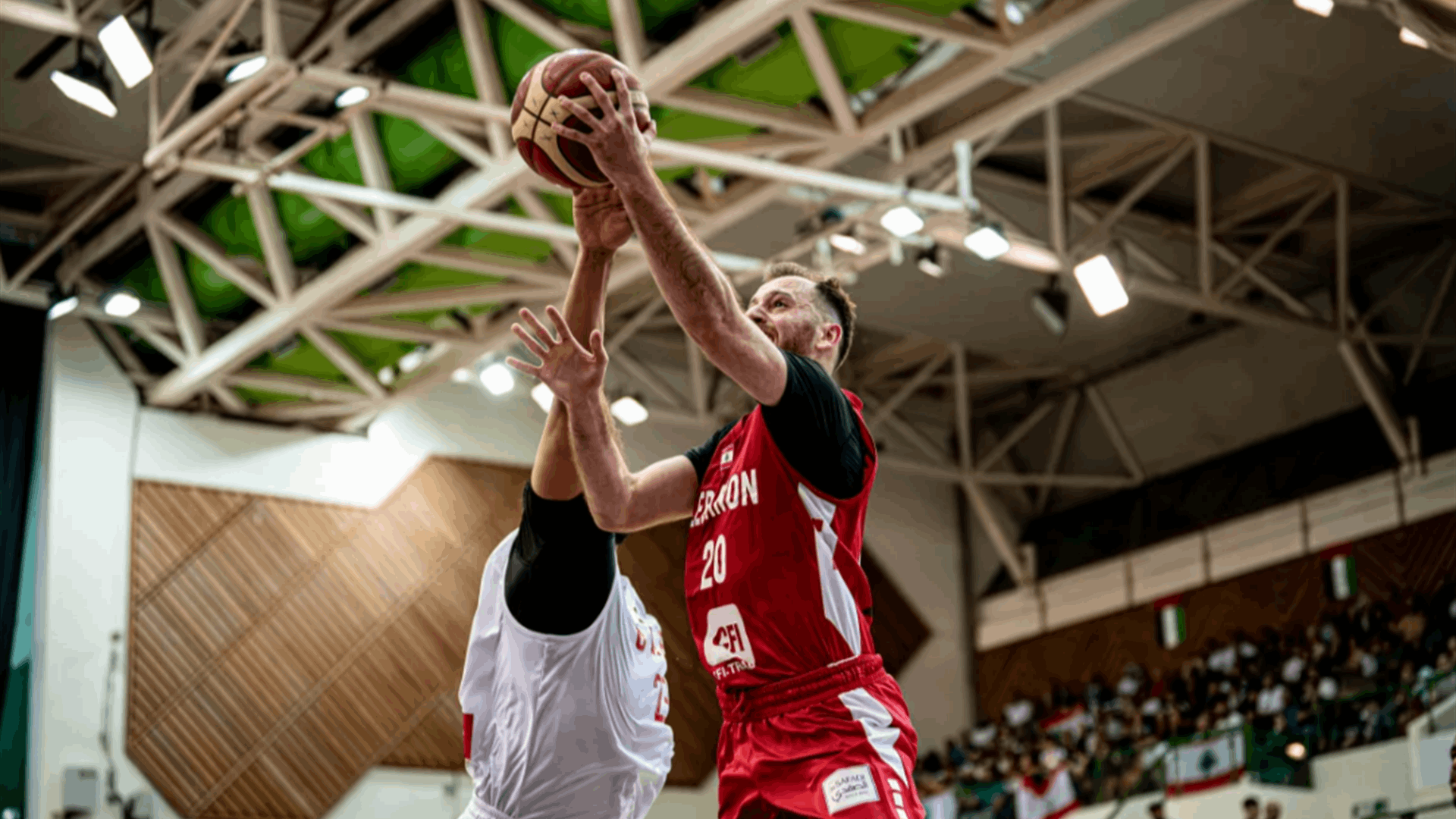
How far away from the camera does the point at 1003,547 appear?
24.2 meters

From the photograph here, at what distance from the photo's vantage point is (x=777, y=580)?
14.4 feet

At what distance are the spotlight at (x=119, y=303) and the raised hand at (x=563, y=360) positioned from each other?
13.5m

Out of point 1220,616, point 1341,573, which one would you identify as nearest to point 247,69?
point 1341,573

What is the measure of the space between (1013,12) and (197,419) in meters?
10.9

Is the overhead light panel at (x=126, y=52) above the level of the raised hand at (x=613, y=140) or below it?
above

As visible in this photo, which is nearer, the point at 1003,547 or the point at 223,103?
the point at 223,103

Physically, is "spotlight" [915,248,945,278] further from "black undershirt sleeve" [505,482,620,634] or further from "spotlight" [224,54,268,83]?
"black undershirt sleeve" [505,482,620,634]

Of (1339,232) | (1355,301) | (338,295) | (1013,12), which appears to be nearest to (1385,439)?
(1355,301)

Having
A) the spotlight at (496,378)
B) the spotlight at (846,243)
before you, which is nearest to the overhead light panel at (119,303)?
the spotlight at (496,378)

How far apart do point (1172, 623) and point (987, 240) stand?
943cm

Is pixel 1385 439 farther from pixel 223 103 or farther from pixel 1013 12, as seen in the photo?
pixel 223 103

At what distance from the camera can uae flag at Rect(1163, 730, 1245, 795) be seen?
1593 cm

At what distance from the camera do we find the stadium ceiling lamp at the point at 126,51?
11.7 metres

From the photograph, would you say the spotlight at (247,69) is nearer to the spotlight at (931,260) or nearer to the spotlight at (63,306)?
the spotlight at (63,306)
